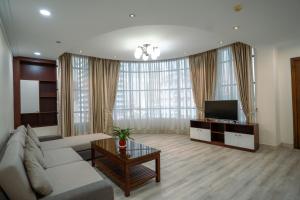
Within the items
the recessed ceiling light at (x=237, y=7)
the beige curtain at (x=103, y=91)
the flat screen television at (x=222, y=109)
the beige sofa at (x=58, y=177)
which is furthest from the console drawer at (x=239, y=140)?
the beige curtain at (x=103, y=91)

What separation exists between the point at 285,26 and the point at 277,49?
1531 mm

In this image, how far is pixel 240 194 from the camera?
2.30 meters

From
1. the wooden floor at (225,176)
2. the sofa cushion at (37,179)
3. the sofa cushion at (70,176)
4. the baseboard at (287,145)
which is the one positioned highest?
the sofa cushion at (37,179)

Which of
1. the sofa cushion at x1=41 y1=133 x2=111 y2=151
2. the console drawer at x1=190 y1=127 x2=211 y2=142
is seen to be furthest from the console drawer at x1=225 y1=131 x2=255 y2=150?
the sofa cushion at x1=41 y1=133 x2=111 y2=151

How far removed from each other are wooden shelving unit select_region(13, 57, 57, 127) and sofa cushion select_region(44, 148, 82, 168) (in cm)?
219

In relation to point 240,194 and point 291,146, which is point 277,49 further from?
point 240,194

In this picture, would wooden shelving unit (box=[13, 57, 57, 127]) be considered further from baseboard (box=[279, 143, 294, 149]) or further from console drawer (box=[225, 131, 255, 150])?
baseboard (box=[279, 143, 294, 149])

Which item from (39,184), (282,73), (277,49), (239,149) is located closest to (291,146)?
(239,149)

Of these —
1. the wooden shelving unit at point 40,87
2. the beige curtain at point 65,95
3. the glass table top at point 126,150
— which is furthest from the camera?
the beige curtain at point 65,95

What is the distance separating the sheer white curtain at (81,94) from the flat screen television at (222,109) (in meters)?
3.87

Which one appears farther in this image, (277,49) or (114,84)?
(114,84)

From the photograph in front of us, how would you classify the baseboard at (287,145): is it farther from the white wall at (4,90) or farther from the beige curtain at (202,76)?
the white wall at (4,90)

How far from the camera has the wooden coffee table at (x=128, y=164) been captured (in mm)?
2420

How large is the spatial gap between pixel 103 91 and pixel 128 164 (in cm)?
405
